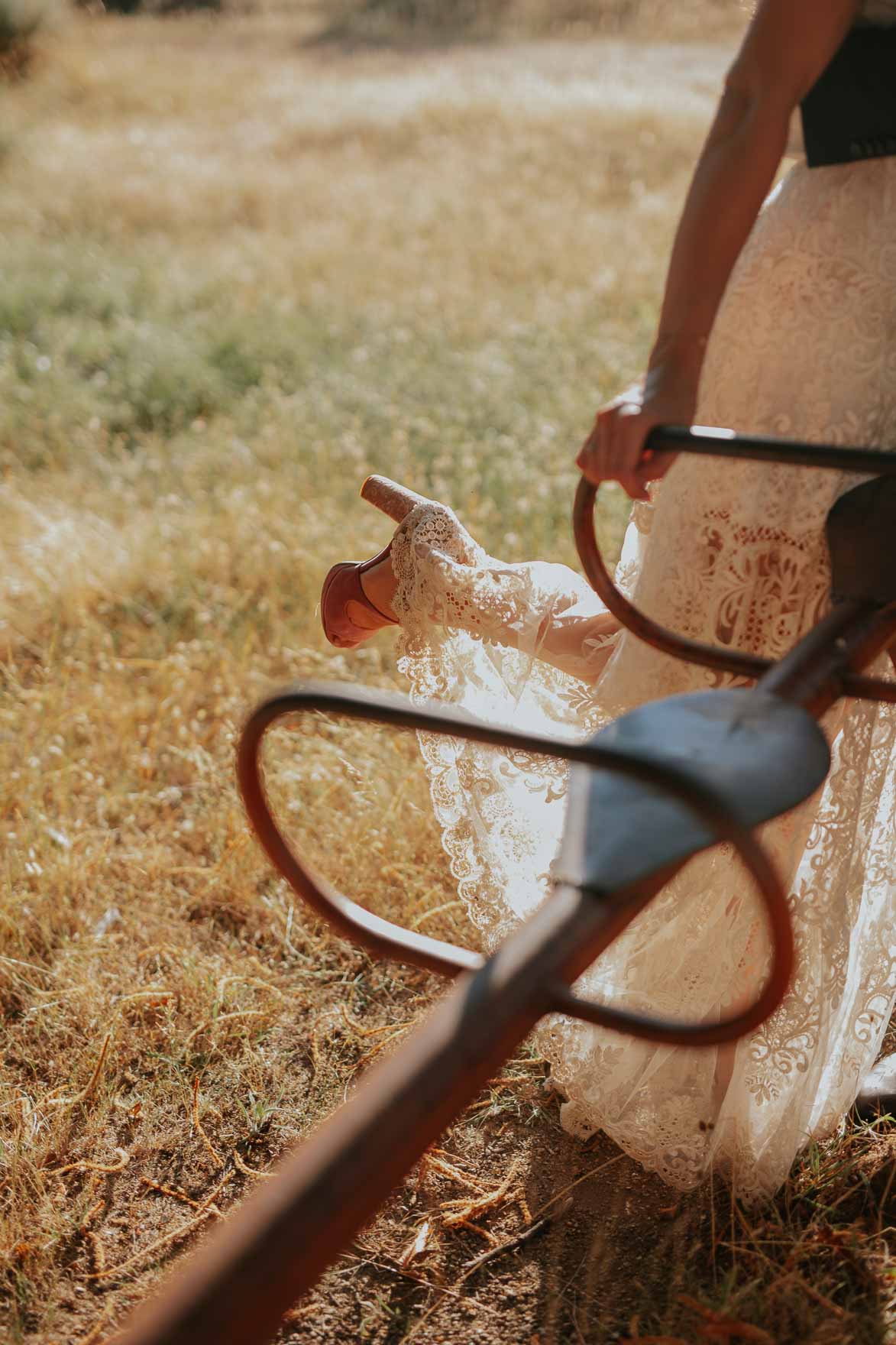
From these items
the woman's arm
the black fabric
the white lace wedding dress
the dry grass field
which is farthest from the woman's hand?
the dry grass field

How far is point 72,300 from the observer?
19.1 ft

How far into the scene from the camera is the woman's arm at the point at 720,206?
116 centimetres

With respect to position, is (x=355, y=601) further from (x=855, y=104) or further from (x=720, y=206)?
(x=855, y=104)

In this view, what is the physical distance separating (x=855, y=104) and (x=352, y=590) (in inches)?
33.7

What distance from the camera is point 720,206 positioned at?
1.19m

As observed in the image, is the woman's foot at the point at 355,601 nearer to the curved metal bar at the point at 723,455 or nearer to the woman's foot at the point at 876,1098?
the curved metal bar at the point at 723,455

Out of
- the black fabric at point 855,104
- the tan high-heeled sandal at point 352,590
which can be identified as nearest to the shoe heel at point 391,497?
the tan high-heeled sandal at point 352,590

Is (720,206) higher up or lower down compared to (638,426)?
higher up

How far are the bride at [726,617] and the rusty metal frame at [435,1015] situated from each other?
37cm

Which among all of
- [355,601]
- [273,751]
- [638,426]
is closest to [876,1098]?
[355,601]

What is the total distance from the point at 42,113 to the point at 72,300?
624 cm

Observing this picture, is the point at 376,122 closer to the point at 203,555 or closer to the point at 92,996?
the point at 203,555

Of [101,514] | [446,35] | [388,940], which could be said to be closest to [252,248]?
[101,514]

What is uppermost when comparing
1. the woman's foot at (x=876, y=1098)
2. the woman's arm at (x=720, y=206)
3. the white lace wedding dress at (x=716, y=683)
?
the woman's arm at (x=720, y=206)
